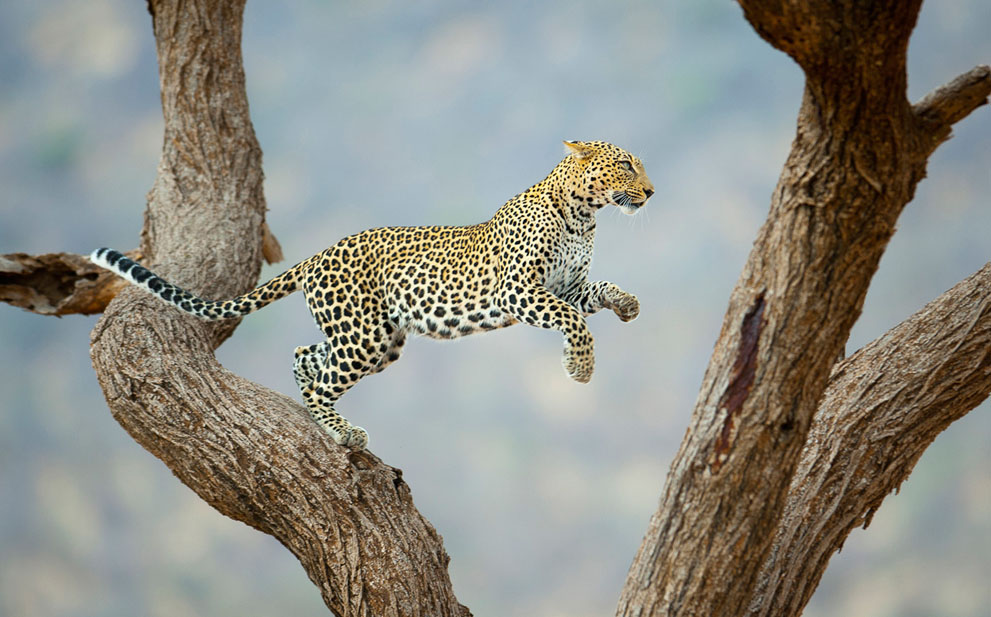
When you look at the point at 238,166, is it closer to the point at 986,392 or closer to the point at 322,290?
the point at 322,290

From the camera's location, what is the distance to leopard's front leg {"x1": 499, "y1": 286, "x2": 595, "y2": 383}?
5289mm

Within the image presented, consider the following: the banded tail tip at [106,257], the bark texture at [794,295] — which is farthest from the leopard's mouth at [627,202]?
the banded tail tip at [106,257]

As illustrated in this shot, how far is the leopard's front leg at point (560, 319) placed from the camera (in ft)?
17.4

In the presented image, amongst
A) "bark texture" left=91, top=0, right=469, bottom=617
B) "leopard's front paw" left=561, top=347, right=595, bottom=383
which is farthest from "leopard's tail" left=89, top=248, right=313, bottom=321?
"leopard's front paw" left=561, top=347, right=595, bottom=383

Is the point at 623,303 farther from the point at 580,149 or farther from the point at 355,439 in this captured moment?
the point at 355,439

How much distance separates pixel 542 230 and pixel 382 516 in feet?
5.95

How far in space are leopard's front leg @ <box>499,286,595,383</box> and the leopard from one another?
1cm

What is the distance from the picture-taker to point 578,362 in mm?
5293

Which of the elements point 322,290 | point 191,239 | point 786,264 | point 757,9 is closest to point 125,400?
point 322,290

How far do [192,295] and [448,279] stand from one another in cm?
163

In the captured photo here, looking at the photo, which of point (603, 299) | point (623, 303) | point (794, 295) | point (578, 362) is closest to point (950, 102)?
point (794, 295)

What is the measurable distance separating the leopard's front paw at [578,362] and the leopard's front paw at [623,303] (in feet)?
1.73

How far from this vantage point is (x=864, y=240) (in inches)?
148

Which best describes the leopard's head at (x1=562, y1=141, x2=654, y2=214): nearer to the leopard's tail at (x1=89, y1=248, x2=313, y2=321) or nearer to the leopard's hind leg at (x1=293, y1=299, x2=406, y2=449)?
the leopard's hind leg at (x1=293, y1=299, x2=406, y2=449)
